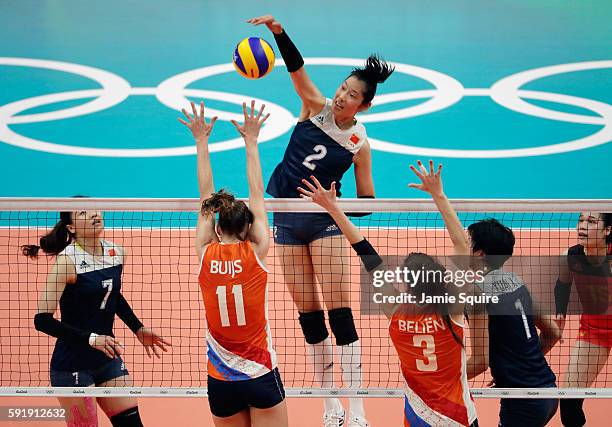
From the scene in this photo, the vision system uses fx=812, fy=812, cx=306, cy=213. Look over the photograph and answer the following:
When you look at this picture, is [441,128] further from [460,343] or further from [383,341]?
[460,343]

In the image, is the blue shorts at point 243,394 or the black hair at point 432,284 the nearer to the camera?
the black hair at point 432,284

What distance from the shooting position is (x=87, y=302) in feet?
20.2

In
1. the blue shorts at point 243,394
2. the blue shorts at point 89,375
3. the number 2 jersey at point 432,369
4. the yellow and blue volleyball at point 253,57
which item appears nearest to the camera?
the number 2 jersey at point 432,369

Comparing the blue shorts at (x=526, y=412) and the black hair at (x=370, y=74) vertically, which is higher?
the black hair at (x=370, y=74)

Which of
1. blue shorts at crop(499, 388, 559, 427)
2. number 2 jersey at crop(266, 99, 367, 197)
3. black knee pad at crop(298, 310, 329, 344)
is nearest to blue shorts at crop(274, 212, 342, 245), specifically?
number 2 jersey at crop(266, 99, 367, 197)

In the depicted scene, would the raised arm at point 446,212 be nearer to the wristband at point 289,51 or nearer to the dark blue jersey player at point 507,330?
the dark blue jersey player at point 507,330

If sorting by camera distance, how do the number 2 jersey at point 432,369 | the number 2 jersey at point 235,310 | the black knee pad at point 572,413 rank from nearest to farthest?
the number 2 jersey at point 432,369
the number 2 jersey at point 235,310
the black knee pad at point 572,413

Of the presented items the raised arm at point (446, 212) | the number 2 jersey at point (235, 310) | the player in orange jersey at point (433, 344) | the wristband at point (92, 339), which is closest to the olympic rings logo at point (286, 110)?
the wristband at point (92, 339)

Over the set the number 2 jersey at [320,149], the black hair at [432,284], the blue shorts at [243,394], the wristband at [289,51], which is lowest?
the blue shorts at [243,394]

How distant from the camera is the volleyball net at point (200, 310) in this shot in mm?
6059

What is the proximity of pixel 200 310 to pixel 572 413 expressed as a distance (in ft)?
14.7

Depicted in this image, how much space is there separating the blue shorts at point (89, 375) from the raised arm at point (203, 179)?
1.49m

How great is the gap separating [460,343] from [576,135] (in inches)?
415

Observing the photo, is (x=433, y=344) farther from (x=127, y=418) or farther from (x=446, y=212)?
(x=127, y=418)
